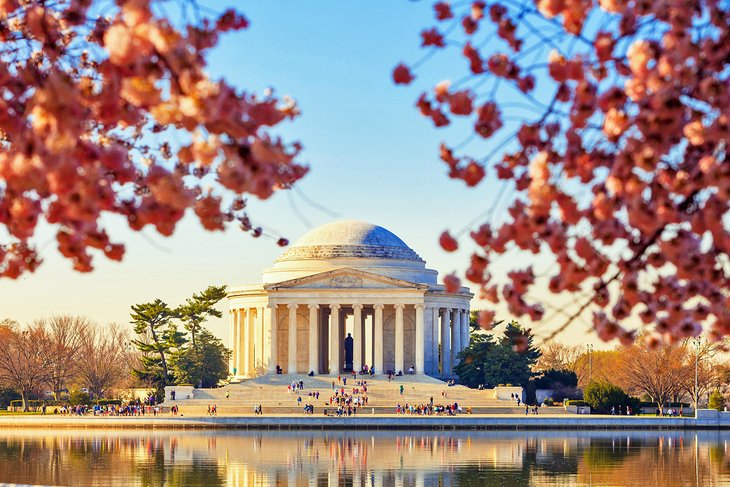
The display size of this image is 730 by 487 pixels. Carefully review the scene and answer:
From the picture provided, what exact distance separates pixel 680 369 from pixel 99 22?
307 ft

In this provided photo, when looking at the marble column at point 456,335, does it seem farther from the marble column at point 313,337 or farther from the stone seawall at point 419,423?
the stone seawall at point 419,423

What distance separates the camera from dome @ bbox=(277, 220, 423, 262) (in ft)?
381


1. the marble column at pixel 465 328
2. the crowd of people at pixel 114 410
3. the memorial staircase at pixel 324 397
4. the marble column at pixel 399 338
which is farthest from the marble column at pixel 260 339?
the crowd of people at pixel 114 410

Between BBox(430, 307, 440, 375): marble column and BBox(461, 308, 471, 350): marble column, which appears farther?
BBox(461, 308, 471, 350): marble column

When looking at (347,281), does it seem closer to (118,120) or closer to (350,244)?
(350,244)

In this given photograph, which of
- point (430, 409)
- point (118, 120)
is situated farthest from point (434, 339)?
point (118, 120)

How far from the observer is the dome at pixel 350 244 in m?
116

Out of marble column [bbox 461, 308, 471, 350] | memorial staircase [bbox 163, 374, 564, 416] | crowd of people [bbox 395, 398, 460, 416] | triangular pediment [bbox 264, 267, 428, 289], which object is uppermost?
triangular pediment [bbox 264, 267, 428, 289]

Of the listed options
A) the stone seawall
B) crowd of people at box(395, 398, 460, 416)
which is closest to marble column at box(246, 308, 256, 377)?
crowd of people at box(395, 398, 460, 416)

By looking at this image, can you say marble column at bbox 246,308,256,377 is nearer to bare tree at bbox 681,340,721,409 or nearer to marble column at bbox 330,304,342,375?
marble column at bbox 330,304,342,375

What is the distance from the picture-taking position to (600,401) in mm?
87938

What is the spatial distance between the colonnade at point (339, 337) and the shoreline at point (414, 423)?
106ft

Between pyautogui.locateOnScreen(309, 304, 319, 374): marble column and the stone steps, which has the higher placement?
pyautogui.locateOnScreen(309, 304, 319, 374): marble column

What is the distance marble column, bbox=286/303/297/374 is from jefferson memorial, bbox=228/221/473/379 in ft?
0.28
